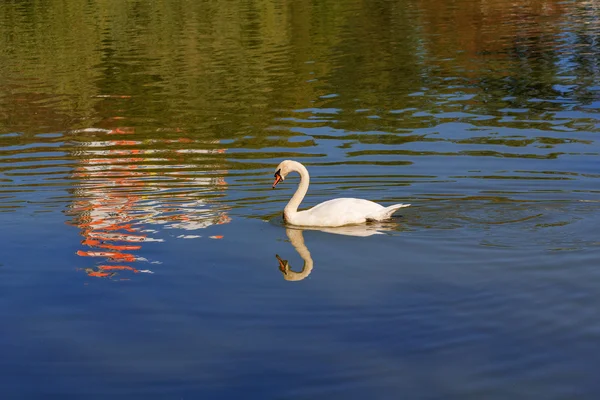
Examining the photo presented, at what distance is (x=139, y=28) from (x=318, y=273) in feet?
114

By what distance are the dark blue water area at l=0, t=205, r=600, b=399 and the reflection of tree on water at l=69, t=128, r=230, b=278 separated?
347 mm

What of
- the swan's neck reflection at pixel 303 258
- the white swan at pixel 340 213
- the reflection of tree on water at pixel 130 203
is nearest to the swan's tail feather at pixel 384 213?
the white swan at pixel 340 213

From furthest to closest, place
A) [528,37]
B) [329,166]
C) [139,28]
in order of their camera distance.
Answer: [139,28]
[528,37]
[329,166]

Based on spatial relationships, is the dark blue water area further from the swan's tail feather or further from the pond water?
the swan's tail feather

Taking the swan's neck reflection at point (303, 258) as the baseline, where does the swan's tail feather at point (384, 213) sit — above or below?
above

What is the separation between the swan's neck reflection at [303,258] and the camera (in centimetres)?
1217

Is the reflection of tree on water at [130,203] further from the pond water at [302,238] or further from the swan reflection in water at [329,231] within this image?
the swan reflection in water at [329,231]

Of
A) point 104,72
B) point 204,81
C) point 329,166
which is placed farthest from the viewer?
point 104,72

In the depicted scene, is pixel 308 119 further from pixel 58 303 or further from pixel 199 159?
pixel 58 303

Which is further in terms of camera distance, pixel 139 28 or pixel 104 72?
pixel 139 28

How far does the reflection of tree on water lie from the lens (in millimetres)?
13250

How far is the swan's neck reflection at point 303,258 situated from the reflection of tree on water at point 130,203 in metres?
1.13

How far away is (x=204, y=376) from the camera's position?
9.32 metres

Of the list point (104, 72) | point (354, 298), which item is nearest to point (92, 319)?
point (354, 298)
